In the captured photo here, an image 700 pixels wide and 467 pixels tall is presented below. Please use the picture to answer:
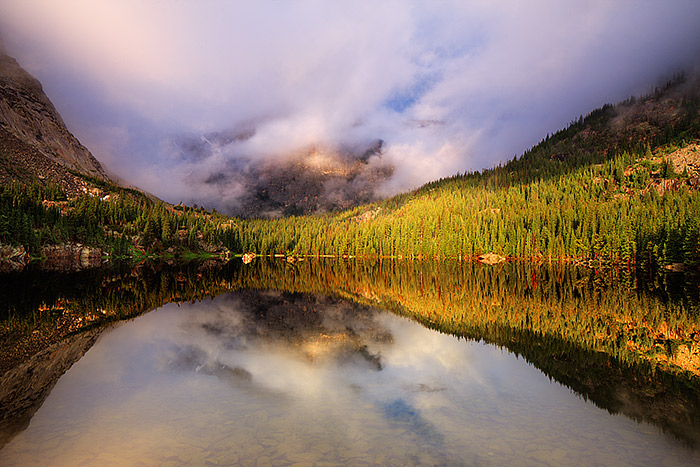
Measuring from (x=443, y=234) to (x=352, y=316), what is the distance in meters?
121

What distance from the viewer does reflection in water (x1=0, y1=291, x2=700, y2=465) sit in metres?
7.47

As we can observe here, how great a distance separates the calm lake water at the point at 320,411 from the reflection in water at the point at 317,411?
44mm

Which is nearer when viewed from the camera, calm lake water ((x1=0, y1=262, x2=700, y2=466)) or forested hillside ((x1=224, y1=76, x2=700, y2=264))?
calm lake water ((x1=0, y1=262, x2=700, y2=466))

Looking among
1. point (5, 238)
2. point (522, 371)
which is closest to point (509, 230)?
point (522, 371)

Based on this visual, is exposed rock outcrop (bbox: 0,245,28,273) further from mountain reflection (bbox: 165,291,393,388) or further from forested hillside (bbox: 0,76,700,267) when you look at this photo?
mountain reflection (bbox: 165,291,393,388)

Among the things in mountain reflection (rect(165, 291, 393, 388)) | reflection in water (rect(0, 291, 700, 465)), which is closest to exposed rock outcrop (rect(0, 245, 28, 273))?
mountain reflection (rect(165, 291, 393, 388))

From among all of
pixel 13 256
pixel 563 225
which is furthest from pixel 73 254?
pixel 563 225

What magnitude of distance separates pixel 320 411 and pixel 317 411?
0.09m

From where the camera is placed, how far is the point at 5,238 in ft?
255

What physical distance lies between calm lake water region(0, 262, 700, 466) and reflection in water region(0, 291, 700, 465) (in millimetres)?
44

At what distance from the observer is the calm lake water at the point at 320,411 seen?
7461mm

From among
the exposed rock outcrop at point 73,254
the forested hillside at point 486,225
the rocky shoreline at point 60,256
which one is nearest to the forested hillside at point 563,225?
the forested hillside at point 486,225

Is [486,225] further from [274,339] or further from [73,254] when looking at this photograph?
[73,254]

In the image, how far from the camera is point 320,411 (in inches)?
379
